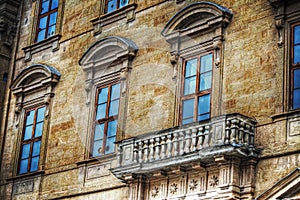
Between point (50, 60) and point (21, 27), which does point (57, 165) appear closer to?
point (50, 60)

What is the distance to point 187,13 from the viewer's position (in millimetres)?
18516

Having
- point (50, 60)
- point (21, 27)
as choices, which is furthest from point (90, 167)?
point (21, 27)

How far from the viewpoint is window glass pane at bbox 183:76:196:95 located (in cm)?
1823

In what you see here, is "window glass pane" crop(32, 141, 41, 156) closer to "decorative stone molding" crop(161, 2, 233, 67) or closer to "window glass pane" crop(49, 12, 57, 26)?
"window glass pane" crop(49, 12, 57, 26)

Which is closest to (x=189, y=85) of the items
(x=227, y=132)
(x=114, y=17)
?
(x=227, y=132)

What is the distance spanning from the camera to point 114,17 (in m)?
21.2

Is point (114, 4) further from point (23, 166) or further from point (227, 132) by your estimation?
point (227, 132)

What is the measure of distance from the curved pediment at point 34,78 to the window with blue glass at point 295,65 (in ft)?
25.7

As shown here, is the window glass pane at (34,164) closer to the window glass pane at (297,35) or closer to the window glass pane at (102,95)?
the window glass pane at (102,95)

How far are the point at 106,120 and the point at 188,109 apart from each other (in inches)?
113

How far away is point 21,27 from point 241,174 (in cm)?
1073

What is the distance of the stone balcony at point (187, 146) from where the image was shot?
52.2ft

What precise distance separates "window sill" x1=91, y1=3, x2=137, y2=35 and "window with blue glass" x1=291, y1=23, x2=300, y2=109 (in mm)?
5354

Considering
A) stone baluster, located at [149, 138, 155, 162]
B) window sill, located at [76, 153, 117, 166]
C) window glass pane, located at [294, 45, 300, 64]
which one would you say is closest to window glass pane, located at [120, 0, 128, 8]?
window sill, located at [76, 153, 117, 166]
